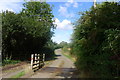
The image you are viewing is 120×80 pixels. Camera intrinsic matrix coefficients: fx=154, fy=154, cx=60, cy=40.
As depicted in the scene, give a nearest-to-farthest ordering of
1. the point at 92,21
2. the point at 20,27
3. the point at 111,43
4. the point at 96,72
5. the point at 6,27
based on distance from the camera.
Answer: the point at 111,43 → the point at 96,72 → the point at 92,21 → the point at 6,27 → the point at 20,27

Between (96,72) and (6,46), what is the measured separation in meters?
14.0

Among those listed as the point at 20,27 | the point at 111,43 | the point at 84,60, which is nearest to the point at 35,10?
the point at 20,27

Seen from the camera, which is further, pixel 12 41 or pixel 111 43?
pixel 12 41

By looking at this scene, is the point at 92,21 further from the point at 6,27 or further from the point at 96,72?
the point at 6,27

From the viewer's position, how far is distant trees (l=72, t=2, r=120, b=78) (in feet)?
18.1

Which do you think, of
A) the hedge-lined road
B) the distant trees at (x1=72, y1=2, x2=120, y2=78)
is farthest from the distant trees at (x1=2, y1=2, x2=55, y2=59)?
the distant trees at (x1=72, y1=2, x2=120, y2=78)

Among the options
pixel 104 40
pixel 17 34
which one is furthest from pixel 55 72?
pixel 17 34

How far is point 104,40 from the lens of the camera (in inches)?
244

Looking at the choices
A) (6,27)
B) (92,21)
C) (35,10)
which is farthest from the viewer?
(35,10)

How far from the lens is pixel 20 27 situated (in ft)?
56.8

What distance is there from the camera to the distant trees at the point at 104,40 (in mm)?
5504

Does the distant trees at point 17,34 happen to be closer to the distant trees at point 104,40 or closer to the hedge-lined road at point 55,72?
the hedge-lined road at point 55,72

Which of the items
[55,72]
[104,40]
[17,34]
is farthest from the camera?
[17,34]

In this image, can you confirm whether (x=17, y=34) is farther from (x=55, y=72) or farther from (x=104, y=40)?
(x=104, y=40)
